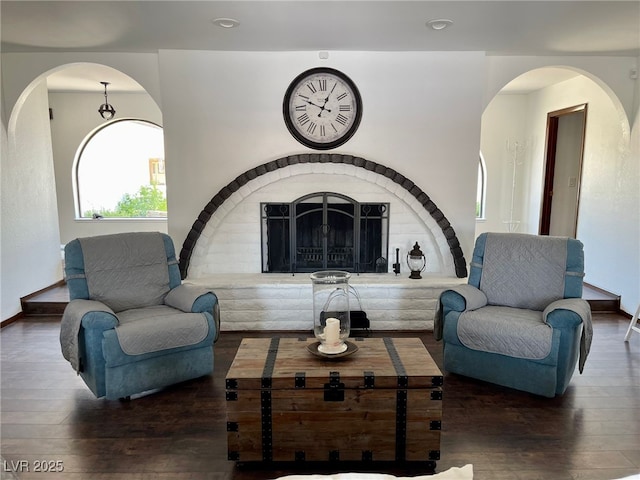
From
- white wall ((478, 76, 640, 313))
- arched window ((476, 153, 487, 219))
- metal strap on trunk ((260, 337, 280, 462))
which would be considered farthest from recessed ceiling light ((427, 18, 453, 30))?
arched window ((476, 153, 487, 219))

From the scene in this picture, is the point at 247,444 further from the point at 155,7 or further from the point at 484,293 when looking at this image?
the point at 155,7

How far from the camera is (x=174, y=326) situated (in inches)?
109

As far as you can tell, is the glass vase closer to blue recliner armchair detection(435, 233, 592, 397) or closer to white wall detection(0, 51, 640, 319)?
blue recliner armchair detection(435, 233, 592, 397)

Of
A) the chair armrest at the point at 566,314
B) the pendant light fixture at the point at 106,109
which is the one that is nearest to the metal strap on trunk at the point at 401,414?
the chair armrest at the point at 566,314

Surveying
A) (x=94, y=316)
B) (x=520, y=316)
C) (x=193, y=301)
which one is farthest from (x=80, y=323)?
(x=520, y=316)

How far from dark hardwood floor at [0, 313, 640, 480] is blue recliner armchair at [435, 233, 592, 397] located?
0.14 metres

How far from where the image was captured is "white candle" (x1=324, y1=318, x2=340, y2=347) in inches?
86.4

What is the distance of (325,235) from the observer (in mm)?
4113

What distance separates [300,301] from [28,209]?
287 cm

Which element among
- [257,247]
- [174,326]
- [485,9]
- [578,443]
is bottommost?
[578,443]

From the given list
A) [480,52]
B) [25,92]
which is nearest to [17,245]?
[25,92]

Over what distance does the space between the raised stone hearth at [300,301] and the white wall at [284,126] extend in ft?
2.47

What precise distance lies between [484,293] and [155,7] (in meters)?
2.97

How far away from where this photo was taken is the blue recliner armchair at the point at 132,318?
8.54 ft
